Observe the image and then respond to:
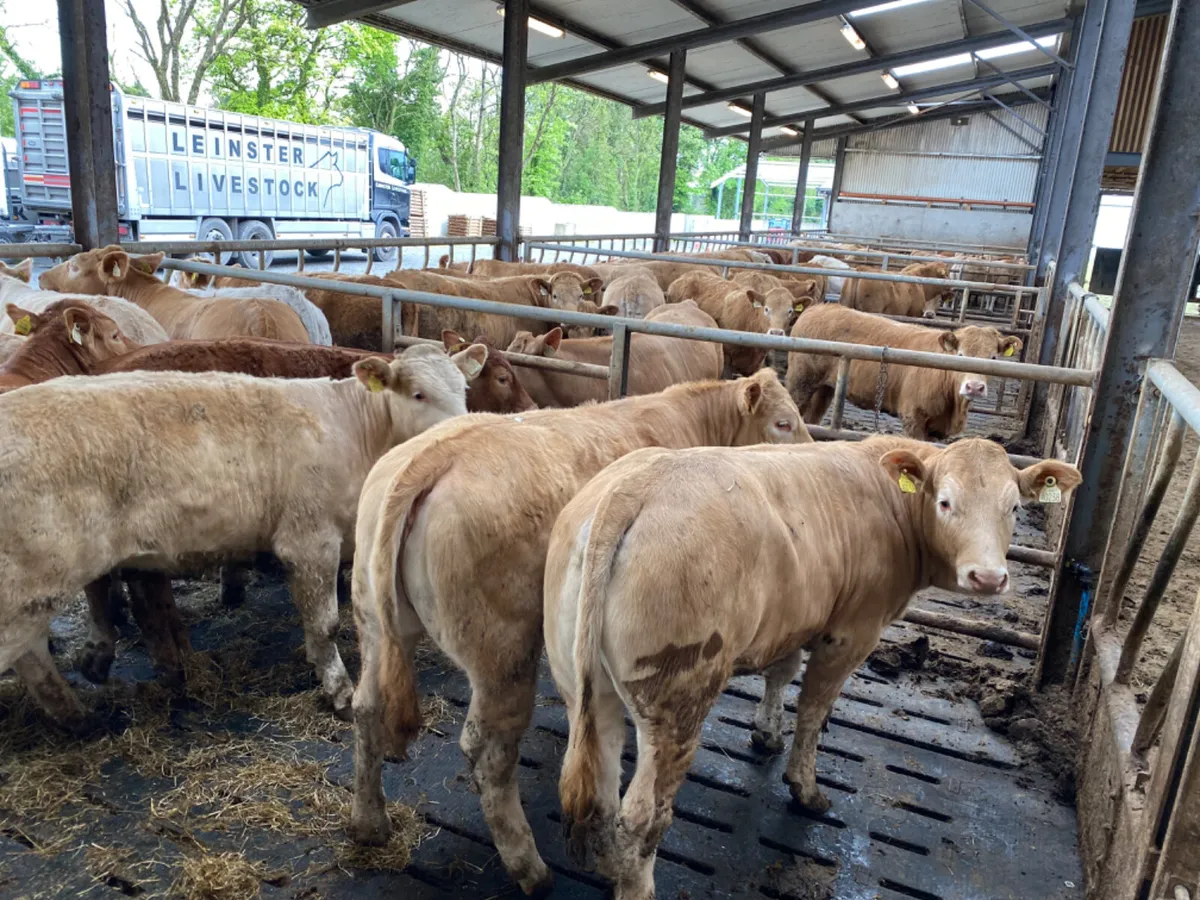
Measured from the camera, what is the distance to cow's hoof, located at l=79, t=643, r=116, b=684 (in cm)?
371

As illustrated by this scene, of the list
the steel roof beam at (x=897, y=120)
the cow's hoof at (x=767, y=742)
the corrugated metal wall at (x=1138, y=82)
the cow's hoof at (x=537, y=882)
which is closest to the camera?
the cow's hoof at (x=537, y=882)

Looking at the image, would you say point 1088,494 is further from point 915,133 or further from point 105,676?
point 915,133

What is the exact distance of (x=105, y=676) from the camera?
371cm

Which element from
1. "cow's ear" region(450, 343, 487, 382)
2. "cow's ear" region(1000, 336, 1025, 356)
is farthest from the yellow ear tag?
"cow's ear" region(1000, 336, 1025, 356)

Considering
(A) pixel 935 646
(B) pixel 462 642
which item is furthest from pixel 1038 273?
(B) pixel 462 642

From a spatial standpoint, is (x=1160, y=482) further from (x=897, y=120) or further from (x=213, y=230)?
(x=897, y=120)

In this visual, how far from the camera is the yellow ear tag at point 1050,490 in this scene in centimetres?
307

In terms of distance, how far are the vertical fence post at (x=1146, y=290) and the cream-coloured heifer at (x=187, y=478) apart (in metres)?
2.87

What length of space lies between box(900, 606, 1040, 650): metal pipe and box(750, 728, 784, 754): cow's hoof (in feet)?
2.86

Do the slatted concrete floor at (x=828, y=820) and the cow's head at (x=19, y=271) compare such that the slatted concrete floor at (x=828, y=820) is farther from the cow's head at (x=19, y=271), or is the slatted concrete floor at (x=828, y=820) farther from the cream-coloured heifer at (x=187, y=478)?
the cow's head at (x=19, y=271)

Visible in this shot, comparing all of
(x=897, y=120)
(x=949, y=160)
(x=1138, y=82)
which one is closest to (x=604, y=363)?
(x=1138, y=82)

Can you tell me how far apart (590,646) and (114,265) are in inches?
240

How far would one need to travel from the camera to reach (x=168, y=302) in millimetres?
6672

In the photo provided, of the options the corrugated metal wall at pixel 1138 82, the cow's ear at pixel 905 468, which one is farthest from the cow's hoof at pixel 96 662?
the corrugated metal wall at pixel 1138 82
